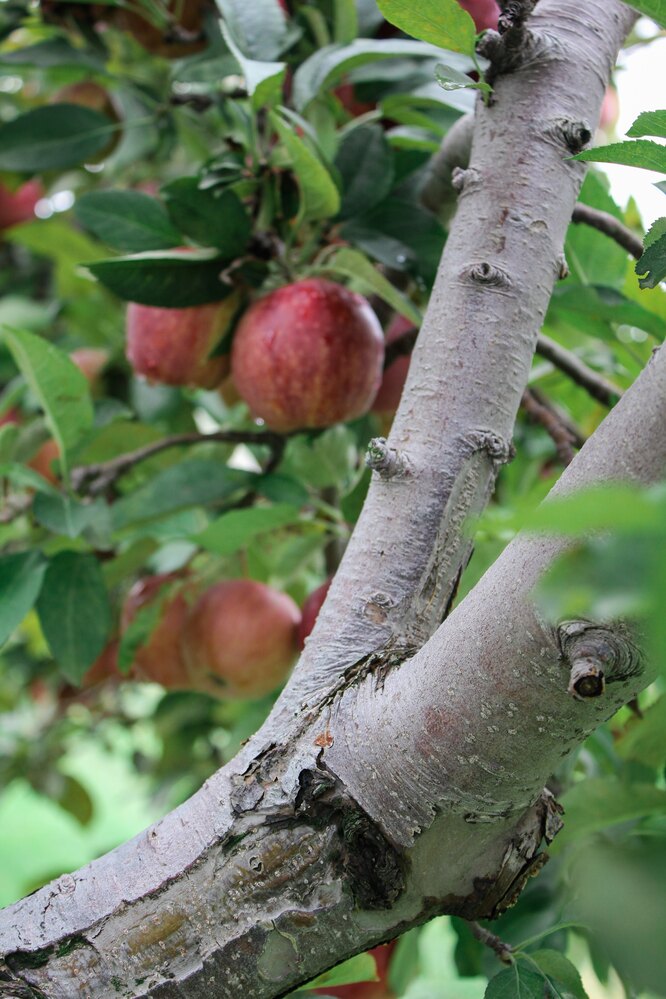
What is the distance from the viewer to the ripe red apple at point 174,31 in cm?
99

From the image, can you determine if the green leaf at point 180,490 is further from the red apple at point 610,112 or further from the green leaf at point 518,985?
the red apple at point 610,112

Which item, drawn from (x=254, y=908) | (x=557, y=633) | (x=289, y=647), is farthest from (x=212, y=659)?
(x=557, y=633)

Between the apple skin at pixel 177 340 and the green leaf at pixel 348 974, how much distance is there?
507mm

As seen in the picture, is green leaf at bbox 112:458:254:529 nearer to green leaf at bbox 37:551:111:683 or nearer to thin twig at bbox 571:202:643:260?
green leaf at bbox 37:551:111:683

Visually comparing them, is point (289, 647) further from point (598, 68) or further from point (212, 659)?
point (598, 68)

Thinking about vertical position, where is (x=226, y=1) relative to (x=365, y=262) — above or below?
above

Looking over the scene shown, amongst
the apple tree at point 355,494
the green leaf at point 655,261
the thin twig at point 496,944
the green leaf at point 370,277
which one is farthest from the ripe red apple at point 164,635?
the green leaf at point 655,261

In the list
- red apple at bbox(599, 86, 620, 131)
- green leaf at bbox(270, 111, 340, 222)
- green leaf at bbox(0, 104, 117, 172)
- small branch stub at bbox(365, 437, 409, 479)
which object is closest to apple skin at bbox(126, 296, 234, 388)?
green leaf at bbox(270, 111, 340, 222)

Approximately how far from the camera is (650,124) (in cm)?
40

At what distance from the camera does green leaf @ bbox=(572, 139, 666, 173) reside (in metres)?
0.40

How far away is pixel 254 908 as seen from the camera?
40 centimetres

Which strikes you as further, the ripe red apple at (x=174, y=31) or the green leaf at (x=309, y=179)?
the ripe red apple at (x=174, y=31)

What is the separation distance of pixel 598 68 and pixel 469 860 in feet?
1.53

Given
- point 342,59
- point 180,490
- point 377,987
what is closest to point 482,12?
point 342,59
